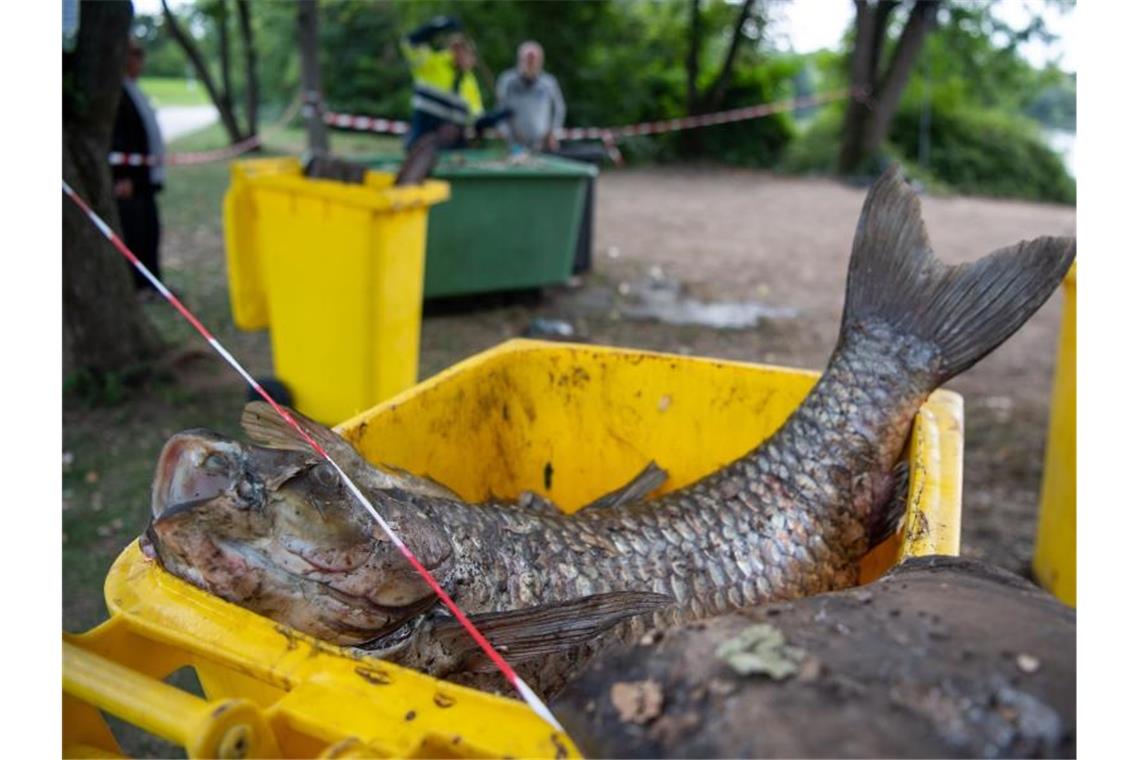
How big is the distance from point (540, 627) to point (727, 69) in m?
17.4

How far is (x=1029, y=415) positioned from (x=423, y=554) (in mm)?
4813

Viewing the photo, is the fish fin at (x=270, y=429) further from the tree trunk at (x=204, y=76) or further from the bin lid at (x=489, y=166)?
the tree trunk at (x=204, y=76)

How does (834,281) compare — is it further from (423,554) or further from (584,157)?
(423,554)

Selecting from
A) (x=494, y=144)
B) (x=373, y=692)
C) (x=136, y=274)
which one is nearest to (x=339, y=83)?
(x=494, y=144)

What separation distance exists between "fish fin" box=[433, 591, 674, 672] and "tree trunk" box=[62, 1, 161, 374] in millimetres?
3817

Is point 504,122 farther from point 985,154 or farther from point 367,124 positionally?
point 985,154

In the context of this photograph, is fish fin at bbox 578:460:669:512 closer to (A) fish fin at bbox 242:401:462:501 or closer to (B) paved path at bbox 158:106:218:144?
(A) fish fin at bbox 242:401:462:501

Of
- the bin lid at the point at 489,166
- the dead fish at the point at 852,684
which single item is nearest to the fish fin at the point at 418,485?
the dead fish at the point at 852,684

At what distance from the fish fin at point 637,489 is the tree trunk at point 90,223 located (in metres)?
3.31

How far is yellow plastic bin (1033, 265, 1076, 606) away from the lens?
10.7 feet

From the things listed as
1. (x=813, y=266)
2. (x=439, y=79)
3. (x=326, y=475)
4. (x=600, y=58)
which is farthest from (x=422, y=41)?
(x=600, y=58)

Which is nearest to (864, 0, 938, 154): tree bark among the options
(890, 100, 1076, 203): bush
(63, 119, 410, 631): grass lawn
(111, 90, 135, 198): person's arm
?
(890, 100, 1076, 203): bush

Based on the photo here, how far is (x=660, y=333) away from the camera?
6.79m

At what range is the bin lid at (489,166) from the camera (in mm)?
6578
